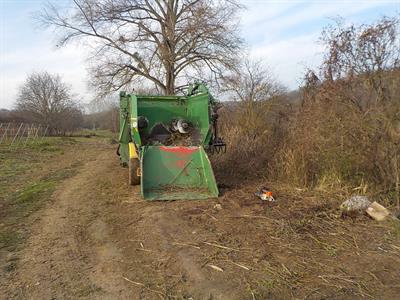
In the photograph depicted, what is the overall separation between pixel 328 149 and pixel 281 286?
4.00m

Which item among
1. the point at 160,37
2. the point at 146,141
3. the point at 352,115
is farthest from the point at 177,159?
the point at 160,37

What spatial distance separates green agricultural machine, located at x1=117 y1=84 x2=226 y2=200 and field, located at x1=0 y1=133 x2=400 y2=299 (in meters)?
0.44

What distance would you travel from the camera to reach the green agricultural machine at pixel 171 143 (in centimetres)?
693

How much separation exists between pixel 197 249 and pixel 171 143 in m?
3.96

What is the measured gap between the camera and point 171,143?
8.13 metres

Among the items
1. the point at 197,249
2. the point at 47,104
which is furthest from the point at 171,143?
the point at 47,104

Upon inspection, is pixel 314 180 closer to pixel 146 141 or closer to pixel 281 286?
pixel 146 141

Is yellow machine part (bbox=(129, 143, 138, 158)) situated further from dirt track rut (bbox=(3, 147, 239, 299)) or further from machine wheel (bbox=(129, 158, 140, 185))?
dirt track rut (bbox=(3, 147, 239, 299))

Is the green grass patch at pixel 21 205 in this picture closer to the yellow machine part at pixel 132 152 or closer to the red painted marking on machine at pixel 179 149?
the yellow machine part at pixel 132 152

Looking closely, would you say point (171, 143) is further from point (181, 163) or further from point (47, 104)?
point (47, 104)

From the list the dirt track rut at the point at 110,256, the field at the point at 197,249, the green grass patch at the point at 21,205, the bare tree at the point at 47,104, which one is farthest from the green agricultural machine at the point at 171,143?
the bare tree at the point at 47,104

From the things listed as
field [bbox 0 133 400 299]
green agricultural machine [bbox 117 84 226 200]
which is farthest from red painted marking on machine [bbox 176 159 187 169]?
field [bbox 0 133 400 299]

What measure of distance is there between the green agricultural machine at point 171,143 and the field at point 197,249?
44cm

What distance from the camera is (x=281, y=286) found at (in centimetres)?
354
